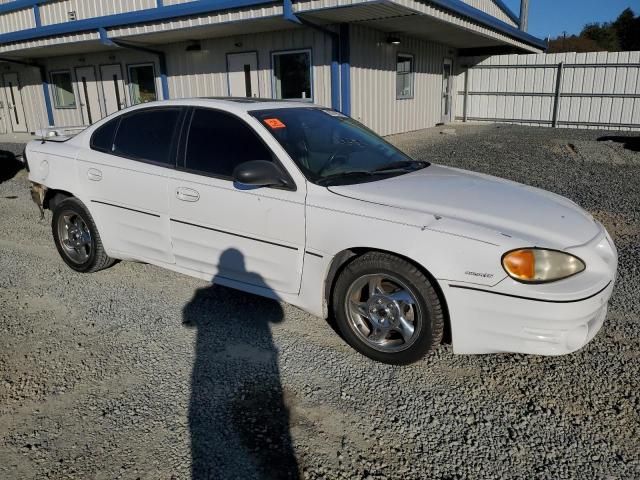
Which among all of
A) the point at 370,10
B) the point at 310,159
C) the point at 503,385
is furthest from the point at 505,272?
the point at 370,10

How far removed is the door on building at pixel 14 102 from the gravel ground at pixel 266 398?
1866 centimetres

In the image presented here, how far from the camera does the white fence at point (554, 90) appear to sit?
17766 millimetres

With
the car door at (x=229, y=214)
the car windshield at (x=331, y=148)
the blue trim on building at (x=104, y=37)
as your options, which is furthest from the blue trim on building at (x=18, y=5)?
the car windshield at (x=331, y=148)

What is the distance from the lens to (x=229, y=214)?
3.72 m

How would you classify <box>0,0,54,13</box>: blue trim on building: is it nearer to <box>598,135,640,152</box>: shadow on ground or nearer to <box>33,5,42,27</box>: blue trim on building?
<box>33,5,42,27</box>: blue trim on building

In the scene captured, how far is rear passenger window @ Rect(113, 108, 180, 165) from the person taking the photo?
4.21m

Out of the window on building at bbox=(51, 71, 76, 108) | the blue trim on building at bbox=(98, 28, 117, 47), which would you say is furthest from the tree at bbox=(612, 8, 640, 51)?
the blue trim on building at bbox=(98, 28, 117, 47)

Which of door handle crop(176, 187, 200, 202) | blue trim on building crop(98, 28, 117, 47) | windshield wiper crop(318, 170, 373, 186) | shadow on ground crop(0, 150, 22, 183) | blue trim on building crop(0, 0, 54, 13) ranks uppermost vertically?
blue trim on building crop(0, 0, 54, 13)

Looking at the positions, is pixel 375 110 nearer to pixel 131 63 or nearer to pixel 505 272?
pixel 131 63

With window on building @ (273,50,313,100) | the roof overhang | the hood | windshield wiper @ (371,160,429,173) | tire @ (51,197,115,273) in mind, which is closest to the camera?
the hood

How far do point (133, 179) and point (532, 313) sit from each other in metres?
3.15

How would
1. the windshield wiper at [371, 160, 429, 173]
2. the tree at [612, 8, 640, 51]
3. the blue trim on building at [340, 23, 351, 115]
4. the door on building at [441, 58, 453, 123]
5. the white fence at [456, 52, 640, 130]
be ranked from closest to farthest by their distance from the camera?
1. the windshield wiper at [371, 160, 429, 173]
2. the blue trim on building at [340, 23, 351, 115]
3. the white fence at [456, 52, 640, 130]
4. the door on building at [441, 58, 453, 123]
5. the tree at [612, 8, 640, 51]

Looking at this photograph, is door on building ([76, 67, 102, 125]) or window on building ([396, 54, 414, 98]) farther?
door on building ([76, 67, 102, 125])

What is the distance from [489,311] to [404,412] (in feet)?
2.38
